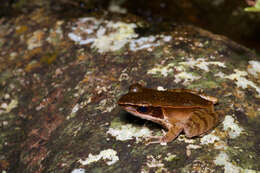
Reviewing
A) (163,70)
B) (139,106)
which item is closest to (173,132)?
(139,106)

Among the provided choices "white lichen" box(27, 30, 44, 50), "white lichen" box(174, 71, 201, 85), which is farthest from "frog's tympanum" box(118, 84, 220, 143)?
"white lichen" box(27, 30, 44, 50)

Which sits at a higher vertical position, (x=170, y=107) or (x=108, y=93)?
(x=170, y=107)

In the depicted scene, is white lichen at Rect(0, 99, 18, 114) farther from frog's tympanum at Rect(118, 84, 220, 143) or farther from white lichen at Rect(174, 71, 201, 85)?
white lichen at Rect(174, 71, 201, 85)

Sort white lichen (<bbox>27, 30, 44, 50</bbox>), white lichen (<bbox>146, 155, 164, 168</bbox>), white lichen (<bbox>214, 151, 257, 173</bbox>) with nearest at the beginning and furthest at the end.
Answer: white lichen (<bbox>214, 151, 257, 173</bbox>) → white lichen (<bbox>146, 155, 164, 168</bbox>) → white lichen (<bbox>27, 30, 44, 50</bbox>)

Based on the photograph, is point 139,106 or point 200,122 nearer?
point 200,122

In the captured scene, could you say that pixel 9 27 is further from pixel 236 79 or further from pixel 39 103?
pixel 236 79

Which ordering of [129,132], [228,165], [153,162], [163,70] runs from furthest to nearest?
[163,70]
[129,132]
[153,162]
[228,165]

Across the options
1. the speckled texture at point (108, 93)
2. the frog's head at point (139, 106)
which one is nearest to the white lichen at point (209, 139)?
the speckled texture at point (108, 93)

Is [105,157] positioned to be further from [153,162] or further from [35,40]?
[35,40]
